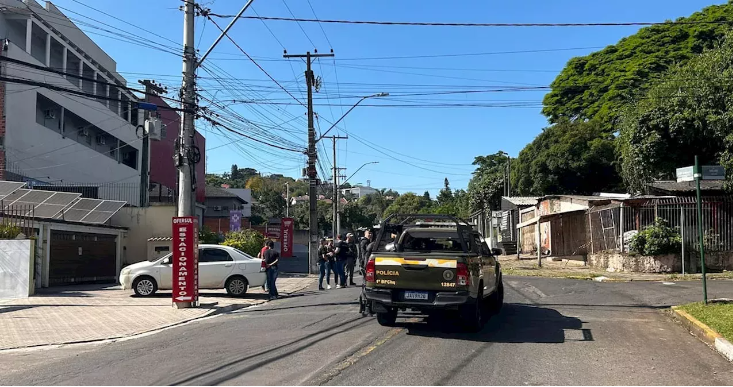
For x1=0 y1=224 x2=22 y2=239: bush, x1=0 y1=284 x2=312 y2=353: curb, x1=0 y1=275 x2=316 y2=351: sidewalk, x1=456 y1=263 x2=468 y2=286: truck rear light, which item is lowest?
x1=0 y1=284 x2=312 y2=353: curb

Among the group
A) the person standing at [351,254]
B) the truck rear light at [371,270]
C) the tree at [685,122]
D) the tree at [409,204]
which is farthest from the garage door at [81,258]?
the tree at [409,204]

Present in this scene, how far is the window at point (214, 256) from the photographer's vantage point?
682 inches

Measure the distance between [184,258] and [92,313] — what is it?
2355 millimetres

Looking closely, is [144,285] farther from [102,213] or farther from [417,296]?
[417,296]

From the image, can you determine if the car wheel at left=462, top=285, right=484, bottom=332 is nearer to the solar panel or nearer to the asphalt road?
the asphalt road

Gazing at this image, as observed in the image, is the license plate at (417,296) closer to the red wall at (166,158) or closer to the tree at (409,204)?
the red wall at (166,158)

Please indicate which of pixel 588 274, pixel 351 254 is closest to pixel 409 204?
pixel 588 274

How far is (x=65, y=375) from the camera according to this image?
753 cm

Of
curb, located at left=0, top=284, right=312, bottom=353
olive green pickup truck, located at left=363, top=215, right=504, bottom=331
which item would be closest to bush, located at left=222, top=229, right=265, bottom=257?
curb, located at left=0, top=284, right=312, bottom=353

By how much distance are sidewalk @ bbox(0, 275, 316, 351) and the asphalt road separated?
0.89m

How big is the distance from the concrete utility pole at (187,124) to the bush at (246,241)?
474 inches

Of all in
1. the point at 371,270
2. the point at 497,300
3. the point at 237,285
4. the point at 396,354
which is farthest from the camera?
the point at 237,285

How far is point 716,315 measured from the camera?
10484 mm

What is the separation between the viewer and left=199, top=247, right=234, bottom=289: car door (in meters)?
17.2
